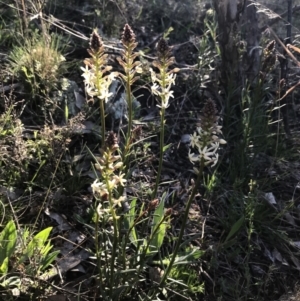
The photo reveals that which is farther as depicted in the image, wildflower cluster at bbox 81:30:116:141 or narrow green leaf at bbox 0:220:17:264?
narrow green leaf at bbox 0:220:17:264

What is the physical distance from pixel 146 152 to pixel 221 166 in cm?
55

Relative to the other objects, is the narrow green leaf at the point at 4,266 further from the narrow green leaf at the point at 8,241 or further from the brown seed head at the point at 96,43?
the brown seed head at the point at 96,43

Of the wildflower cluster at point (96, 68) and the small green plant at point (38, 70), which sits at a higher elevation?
the wildflower cluster at point (96, 68)

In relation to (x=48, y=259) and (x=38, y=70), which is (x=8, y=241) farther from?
(x=38, y=70)

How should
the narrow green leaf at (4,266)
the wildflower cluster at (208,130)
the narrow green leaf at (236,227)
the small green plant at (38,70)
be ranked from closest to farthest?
1. the wildflower cluster at (208,130)
2. the narrow green leaf at (4,266)
3. the narrow green leaf at (236,227)
4. the small green plant at (38,70)

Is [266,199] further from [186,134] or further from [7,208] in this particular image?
[7,208]

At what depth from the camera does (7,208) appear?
2.63 metres

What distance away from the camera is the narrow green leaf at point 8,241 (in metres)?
2.28

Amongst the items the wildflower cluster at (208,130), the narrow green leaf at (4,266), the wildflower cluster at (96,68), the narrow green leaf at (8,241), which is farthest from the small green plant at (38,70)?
the wildflower cluster at (208,130)

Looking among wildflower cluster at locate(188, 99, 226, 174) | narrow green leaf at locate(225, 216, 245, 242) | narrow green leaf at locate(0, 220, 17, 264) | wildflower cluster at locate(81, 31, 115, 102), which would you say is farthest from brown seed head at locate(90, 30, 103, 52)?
narrow green leaf at locate(225, 216, 245, 242)

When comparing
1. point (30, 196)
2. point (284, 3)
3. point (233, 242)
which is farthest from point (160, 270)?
point (284, 3)

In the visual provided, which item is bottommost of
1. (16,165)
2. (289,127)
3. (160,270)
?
(160,270)

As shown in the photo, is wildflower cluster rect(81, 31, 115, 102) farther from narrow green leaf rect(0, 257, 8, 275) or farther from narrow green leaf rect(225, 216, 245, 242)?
narrow green leaf rect(225, 216, 245, 242)

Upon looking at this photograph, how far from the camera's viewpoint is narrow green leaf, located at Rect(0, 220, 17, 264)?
2279mm
